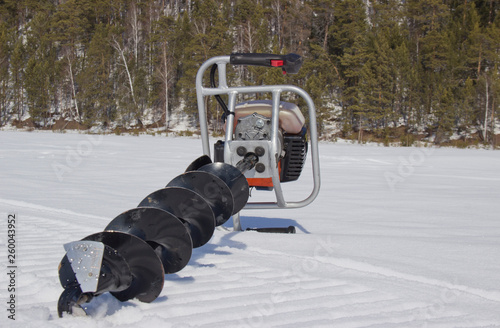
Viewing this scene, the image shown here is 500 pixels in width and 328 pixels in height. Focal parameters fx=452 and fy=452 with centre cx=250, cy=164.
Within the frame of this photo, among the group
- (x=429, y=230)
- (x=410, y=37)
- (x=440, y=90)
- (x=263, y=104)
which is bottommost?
(x=429, y=230)

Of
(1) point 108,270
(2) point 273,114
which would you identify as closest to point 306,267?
(2) point 273,114

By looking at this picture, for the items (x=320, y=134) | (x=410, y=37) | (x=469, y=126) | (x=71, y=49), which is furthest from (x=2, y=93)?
(x=469, y=126)

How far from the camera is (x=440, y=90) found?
25234mm

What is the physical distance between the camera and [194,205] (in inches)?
72.4

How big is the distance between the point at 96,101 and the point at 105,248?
116ft

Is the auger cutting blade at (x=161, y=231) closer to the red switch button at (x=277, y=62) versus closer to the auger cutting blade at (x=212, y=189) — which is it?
the auger cutting blade at (x=212, y=189)

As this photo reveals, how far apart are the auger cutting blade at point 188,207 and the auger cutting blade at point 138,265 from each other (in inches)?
15.8

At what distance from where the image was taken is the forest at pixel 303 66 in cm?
2559

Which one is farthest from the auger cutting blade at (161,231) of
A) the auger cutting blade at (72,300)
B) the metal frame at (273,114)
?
the metal frame at (273,114)

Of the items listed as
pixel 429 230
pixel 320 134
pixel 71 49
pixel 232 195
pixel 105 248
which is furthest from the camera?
pixel 71 49

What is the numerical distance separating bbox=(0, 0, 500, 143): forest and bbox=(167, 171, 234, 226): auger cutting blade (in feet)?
75.1

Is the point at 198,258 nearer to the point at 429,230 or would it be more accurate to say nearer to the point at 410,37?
the point at 429,230

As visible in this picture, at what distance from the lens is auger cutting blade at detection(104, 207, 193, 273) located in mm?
1579

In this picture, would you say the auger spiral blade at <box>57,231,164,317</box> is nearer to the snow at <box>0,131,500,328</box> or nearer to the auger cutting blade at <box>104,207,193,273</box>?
the snow at <box>0,131,500,328</box>
